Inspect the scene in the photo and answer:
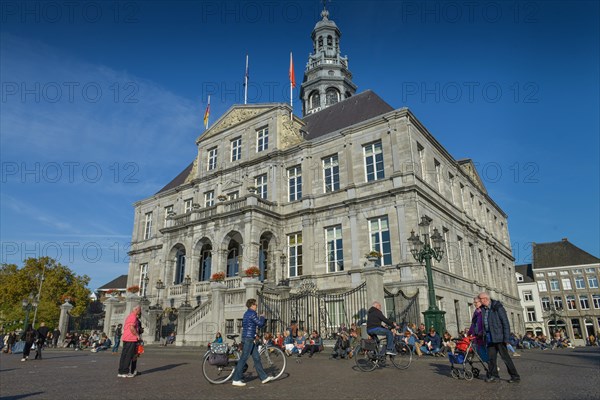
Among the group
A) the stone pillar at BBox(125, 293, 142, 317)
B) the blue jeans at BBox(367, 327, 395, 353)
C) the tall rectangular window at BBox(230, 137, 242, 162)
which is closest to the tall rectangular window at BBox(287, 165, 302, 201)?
the tall rectangular window at BBox(230, 137, 242, 162)

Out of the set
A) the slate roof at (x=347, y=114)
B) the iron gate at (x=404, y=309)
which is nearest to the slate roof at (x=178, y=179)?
the slate roof at (x=347, y=114)

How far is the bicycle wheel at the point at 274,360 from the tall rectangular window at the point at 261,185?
19.3 metres

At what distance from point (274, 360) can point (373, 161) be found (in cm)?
1753

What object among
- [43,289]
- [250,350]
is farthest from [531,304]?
[43,289]

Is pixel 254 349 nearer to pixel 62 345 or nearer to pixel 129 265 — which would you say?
pixel 62 345

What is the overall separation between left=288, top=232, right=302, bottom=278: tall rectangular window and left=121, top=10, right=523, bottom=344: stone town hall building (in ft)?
0.23

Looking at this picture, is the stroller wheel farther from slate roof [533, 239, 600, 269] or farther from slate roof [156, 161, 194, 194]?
slate roof [533, 239, 600, 269]

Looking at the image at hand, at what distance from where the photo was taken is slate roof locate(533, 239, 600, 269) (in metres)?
54.2

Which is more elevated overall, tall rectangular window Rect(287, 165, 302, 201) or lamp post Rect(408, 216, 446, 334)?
tall rectangular window Rect(287, 165, 302, 201)

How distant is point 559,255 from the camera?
5688 centimetres

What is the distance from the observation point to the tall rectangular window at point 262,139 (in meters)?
28.4

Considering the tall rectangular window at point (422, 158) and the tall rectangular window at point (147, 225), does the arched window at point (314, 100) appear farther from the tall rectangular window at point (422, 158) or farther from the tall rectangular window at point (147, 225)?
the tall rectangular window at point (147, 225)

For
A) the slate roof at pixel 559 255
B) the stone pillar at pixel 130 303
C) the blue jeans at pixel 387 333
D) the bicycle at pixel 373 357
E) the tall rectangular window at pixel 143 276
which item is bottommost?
the bicycle at pixel 373 357

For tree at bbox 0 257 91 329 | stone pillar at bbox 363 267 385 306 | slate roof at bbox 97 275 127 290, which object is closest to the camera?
stone pillar at bbox 363 267 385 306
